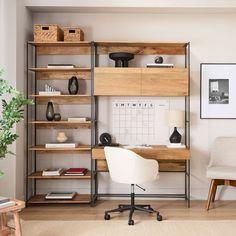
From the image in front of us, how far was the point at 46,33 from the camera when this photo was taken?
455cm

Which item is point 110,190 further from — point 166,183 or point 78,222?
point 78,222

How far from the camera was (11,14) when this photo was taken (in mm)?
4277

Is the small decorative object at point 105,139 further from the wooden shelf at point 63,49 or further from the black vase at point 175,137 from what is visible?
the wooden shelf at point 63,49

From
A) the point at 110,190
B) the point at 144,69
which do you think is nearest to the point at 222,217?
the point at 110,190

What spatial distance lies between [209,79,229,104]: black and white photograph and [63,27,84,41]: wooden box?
6.05 ft

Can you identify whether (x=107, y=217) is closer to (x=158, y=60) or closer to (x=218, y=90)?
(x=158, y=60)

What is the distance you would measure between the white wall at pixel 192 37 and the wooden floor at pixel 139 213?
0.27 meters

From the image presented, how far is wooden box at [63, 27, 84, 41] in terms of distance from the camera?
4.58 meters

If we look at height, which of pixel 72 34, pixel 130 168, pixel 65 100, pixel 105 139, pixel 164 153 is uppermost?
pixel 72 34

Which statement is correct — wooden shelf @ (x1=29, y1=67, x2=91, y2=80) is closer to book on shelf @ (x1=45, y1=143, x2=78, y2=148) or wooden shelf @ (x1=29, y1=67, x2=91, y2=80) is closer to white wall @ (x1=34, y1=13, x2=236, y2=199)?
white wall @ (x1=34, y1=13, x2=236, y2=199)

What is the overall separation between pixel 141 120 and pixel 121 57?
904 millimetres

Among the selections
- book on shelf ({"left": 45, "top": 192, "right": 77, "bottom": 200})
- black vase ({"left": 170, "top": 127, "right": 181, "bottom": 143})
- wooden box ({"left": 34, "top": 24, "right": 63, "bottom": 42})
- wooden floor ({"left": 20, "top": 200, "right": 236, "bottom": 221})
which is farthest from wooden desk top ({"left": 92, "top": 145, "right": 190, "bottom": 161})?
wooden box ({"left": 34, "top": 24, "right": 63, "bottom": 42})

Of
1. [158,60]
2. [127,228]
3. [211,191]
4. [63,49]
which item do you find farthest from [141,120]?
[127,228]

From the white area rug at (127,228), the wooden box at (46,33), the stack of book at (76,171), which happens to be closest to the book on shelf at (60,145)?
the stack of book at (76,171)
